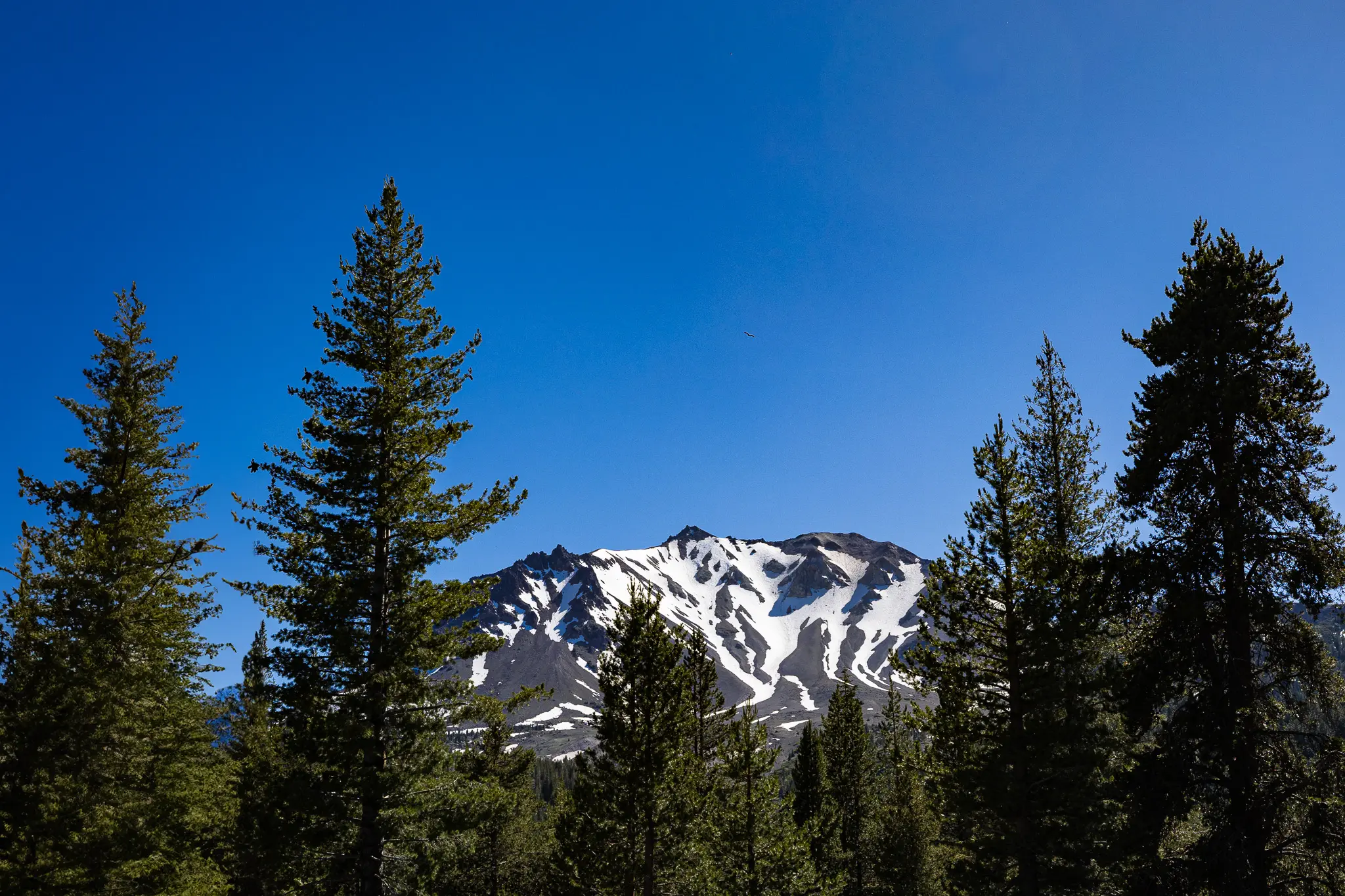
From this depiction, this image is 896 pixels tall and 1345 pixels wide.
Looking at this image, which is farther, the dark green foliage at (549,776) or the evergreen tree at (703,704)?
the dark green foliage at (549,776)

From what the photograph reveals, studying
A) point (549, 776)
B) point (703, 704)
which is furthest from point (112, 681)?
point (549, 776)

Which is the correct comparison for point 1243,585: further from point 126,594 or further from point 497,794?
point 126,594

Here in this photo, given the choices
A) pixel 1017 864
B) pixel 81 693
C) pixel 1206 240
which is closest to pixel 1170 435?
pixel 1206 240

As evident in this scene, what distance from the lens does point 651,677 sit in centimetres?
2100

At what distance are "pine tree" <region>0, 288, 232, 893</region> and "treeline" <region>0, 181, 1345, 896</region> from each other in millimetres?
72

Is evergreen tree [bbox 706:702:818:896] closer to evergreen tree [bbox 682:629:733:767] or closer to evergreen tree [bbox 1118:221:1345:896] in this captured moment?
evergreen tree [bbox 682:629:733:767]

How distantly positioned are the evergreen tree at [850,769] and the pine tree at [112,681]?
35.6 metres

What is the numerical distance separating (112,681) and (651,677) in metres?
13.4

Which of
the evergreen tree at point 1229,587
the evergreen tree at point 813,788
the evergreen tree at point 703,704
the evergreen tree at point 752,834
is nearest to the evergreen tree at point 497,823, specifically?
the evergreen tree at point 703,704

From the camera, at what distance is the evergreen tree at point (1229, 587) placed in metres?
12.6

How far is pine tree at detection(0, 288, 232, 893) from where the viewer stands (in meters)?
16.6

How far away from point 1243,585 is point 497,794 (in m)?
14.4

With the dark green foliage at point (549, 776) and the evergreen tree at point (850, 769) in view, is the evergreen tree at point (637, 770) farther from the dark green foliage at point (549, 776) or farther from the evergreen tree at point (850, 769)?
the dark green foliage at point (549, 776)

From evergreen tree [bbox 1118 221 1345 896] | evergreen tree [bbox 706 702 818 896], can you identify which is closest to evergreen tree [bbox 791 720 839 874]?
evergreen tree [bbox 706 702 818 896]
